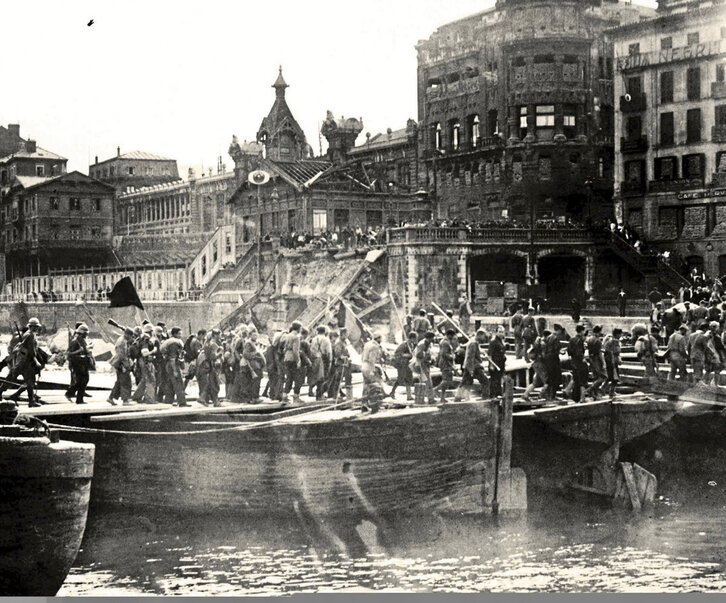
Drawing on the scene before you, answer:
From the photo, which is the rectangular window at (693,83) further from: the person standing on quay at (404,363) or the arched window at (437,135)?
the person standing on quay at (404,363)

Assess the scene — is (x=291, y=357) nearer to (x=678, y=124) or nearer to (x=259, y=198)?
(x=259, y=198)

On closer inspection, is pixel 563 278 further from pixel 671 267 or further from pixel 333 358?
pixel 333 358

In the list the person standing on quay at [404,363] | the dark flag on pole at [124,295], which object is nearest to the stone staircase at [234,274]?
the dark flag on pole at [124,295]

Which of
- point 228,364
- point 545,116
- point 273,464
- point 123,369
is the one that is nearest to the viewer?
point 273,464

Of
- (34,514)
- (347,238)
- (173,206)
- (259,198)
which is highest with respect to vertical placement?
(259,198)

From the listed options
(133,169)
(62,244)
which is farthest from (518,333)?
(62,244)
